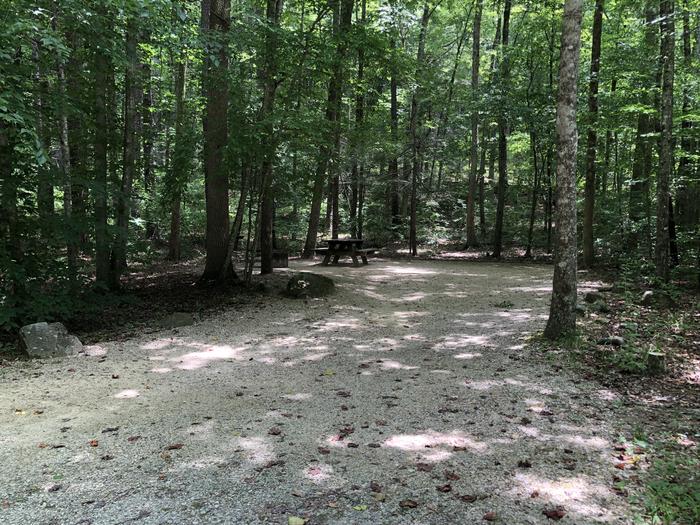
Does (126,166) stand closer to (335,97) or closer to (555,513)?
(335,97)

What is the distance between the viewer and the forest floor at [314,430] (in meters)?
2.65

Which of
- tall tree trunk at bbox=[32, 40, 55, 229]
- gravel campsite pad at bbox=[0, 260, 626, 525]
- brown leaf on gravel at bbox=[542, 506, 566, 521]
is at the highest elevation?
tall tree trunk at bbox=[32, 40, 55, 229]

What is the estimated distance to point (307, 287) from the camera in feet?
30.5

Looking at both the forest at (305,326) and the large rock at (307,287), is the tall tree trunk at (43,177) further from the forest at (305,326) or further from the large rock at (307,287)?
the large rock at (307,287)

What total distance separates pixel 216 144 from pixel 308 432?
6654 millimetres

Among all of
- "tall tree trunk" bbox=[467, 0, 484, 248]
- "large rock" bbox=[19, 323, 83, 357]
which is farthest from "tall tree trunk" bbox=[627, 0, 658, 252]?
"large rock" bbox=[19, 323, 83, 357]

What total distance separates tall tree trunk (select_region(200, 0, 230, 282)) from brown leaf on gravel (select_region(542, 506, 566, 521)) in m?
7.02

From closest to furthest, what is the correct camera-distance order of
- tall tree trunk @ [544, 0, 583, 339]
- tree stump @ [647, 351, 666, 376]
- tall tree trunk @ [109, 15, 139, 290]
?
tree stump @ [647, 351, 666, 376], tall tree trunk @ [544, 0, 583, 339], tall tree trunk @ [109, 15, 139, 290]

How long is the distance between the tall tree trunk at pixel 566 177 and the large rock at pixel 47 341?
233 inches

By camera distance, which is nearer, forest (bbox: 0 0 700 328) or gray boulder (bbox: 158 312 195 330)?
forest (bbox: 0 0 700 328)

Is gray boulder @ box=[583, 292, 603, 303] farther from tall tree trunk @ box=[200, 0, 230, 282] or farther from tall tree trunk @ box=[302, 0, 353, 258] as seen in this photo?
tall tree trunk @ box=[200, 0, 230, 282]

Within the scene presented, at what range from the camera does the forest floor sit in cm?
265

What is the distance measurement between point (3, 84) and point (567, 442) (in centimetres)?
578

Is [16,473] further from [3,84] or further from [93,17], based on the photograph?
[93,17]
